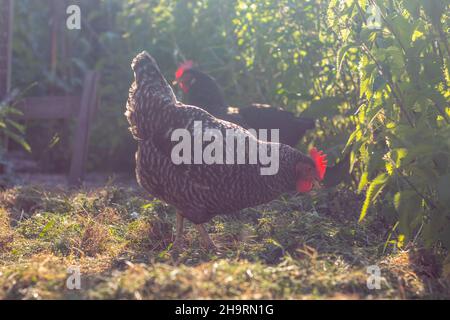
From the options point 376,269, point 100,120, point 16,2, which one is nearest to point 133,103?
point 376,269

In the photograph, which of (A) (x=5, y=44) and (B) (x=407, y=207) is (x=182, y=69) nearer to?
(A) (x=5, y=44)

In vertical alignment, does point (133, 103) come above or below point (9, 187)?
above

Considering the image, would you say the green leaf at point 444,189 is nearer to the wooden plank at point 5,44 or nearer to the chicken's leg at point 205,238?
the chicken's leg at point 205,238

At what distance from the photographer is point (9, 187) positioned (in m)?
6.40

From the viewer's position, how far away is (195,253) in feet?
14.5

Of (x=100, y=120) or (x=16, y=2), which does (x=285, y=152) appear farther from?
(x=16, y=2)

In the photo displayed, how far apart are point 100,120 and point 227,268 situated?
5.60m

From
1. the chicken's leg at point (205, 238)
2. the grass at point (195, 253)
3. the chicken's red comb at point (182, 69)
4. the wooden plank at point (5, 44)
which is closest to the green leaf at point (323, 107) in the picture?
the grass at point (195, 253)

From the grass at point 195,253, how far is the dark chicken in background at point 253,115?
857 mm

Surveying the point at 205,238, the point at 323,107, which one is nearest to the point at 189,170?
the point at 205,238

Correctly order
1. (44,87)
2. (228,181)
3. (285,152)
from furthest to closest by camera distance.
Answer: (44,87) < (285,152) < (228,181)

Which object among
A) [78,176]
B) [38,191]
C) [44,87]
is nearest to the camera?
[38,191]

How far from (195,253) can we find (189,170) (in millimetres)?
599

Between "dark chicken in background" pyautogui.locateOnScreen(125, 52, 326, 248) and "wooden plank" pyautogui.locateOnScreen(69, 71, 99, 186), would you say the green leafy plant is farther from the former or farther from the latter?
"wooden plank" pyautogui.locateOnScreen(69, 71, 99, 186)
